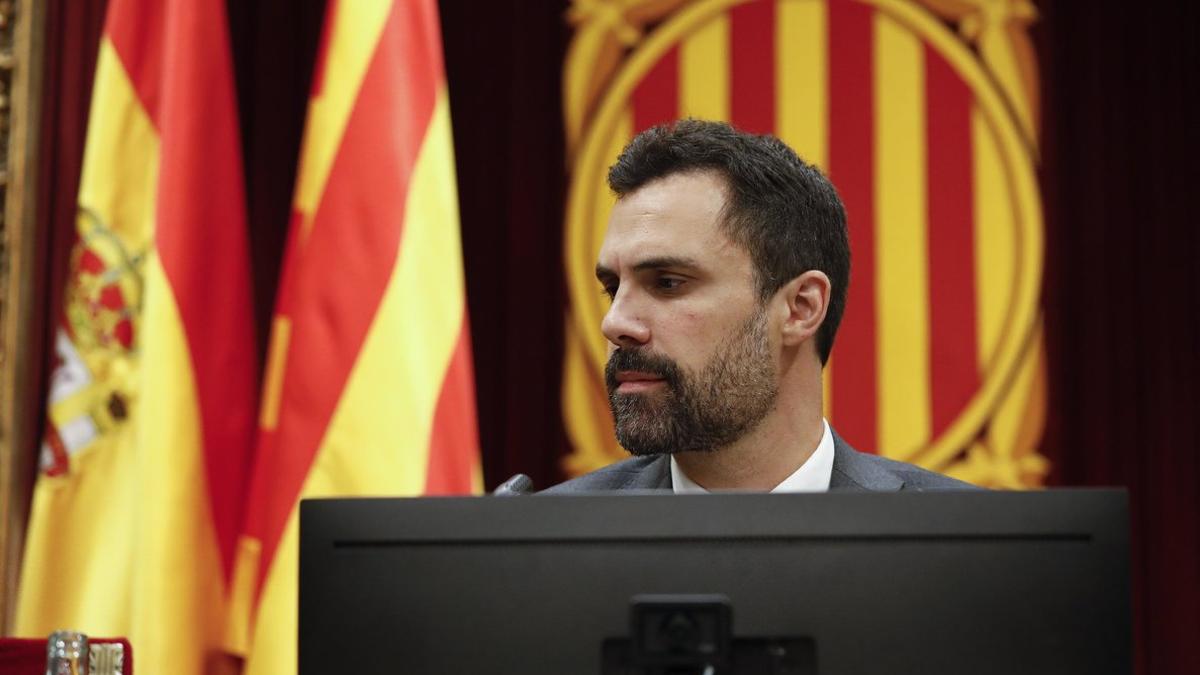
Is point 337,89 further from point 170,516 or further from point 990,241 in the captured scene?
point 990,241

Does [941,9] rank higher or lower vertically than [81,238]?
higher

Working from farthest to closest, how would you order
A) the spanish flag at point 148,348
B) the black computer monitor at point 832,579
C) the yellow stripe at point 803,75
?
the yellow stripe at point 803,75 → the spanish flag at point 148,348 → the black computer monitor at point 832,579

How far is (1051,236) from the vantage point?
394 cm

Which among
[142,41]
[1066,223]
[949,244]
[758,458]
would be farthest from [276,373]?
[1066,223]

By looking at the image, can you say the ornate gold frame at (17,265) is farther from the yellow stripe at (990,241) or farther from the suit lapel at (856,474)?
the yellow stripe at (990,241)

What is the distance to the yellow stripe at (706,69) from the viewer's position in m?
4.17

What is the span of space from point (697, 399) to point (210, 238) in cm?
125

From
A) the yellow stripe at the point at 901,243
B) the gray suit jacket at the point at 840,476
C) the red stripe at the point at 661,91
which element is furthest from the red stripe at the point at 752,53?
the gray suit jacket at the point at 840,476

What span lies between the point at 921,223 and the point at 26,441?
245cm

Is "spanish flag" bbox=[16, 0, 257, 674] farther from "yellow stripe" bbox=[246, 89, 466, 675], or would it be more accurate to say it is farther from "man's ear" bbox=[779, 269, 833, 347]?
"man's ear" bbox=[779, 269, 833, 347]

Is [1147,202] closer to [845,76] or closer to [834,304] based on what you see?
[845,76]

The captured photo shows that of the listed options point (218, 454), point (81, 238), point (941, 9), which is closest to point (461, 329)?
point (218, 454)

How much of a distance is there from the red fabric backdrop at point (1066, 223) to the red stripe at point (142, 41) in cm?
62

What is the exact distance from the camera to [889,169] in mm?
4098
